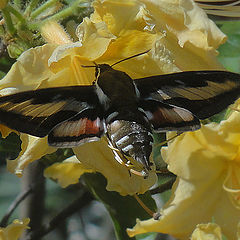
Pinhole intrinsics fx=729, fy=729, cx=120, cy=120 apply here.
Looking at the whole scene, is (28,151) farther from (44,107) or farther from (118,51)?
(118,51)

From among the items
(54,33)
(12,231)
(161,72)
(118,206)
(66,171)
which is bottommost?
(118,206)

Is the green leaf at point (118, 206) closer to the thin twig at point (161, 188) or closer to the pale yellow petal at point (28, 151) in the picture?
the thin twig at point (161, 188)

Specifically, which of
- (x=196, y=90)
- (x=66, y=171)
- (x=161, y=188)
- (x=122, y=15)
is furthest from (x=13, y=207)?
(x=196, y=90)

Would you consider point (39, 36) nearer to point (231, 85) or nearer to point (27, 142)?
point (27, 142)

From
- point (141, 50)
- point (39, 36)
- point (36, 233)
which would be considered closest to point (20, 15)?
point (39, 36)

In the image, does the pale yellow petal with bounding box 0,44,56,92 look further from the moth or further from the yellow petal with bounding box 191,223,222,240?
the yellow petal with bounding box 191,223,222,240
